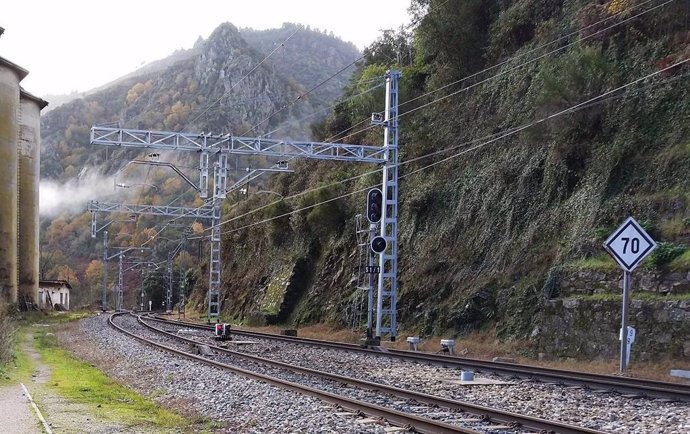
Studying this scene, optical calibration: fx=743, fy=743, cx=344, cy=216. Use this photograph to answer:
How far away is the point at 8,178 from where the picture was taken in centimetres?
5053

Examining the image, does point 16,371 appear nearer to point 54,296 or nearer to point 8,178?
point 8,178

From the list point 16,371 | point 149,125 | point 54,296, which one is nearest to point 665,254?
point 16,371

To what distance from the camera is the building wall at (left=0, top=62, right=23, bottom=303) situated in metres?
49.3

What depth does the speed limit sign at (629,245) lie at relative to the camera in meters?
14.2

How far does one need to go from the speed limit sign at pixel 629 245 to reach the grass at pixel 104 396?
868cm

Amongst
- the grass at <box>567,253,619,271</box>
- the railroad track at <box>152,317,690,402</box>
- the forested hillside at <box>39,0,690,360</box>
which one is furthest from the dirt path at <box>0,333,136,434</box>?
the grass at <box>567,253,619,271</box>

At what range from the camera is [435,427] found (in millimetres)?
9336

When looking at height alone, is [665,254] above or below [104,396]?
above

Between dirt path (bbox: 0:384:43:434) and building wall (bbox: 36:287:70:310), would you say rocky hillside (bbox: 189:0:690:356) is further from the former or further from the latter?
building wall (bbox: 36:287:70:310)

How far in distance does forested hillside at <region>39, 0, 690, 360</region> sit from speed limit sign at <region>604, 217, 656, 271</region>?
4.83 metres

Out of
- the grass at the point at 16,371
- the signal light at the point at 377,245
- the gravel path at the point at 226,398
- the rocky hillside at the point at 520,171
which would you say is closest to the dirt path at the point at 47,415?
the grass at the point at 16,371

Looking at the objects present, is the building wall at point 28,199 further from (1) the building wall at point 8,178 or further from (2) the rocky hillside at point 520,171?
(2) the rocky hillside at point 520,171

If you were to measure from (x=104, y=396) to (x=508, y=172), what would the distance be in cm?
1917

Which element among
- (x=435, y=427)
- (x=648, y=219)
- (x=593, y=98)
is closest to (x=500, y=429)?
(x=435, y=427)
